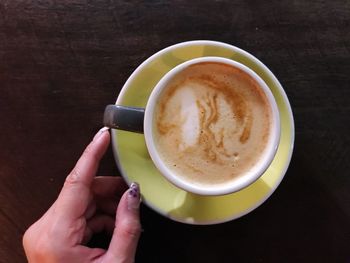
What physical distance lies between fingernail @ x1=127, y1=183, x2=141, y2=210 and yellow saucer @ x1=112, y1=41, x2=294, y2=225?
0.09 feet

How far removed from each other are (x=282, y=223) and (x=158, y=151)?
0.32 m

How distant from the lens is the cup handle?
0.86 m

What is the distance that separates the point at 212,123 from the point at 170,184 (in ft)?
0.52

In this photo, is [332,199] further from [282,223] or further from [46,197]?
[46,197]

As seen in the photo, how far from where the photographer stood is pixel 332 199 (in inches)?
40.3

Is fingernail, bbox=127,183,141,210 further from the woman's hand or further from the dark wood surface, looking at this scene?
the dark wood surface

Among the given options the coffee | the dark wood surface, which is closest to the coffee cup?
the coffee

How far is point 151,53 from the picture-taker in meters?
1.02

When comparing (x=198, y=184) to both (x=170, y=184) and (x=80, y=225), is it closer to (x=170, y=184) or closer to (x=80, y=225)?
(x=170, y=184)

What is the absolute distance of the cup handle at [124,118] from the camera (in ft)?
2.83

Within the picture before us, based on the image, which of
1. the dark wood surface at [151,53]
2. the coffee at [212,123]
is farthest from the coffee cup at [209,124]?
the dark wood surface at [151,53]

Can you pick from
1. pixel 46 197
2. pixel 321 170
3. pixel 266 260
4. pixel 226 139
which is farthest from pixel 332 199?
pixel 46 197

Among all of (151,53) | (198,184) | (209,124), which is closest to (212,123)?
(209,124)

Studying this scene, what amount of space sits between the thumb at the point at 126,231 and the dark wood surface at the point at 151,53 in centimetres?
13
